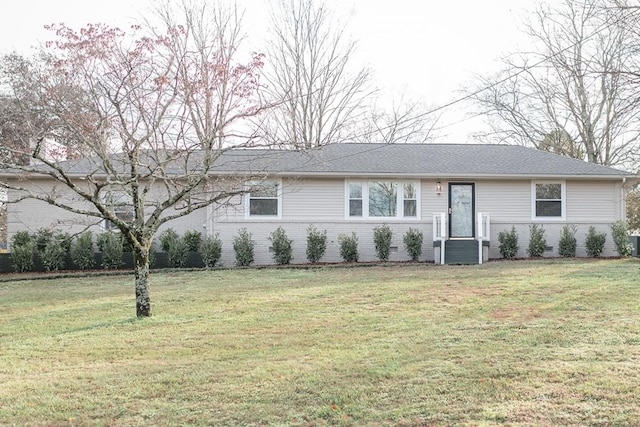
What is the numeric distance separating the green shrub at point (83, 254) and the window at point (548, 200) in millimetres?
12952

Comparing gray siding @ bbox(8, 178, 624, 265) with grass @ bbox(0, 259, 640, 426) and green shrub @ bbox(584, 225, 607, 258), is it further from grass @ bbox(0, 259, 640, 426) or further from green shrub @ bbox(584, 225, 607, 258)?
grass @ bbox(0, 259, 640, 426)

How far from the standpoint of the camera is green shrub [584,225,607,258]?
1652 centimetres

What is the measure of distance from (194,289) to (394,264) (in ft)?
20.2

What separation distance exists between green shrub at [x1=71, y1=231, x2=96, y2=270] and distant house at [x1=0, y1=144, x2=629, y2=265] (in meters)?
1.00

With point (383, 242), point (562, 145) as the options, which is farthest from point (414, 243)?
point (562, 145)

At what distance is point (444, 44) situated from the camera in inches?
762

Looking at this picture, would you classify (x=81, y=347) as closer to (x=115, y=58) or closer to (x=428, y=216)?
(x=115, y=58)

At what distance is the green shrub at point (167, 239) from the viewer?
16156 mm

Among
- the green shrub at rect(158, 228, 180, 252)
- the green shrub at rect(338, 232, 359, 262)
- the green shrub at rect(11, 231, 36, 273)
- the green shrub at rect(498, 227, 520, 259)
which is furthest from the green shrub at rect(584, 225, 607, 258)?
the green shrub at rect(11, 231, 36, 273)

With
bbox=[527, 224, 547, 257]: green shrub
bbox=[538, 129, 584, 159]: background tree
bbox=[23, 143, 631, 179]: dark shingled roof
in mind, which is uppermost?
bbox=[538, 129, 584, 159]: background tree

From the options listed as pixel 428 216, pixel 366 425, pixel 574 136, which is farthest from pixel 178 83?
pixel 574 136

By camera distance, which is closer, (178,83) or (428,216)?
(178,83)

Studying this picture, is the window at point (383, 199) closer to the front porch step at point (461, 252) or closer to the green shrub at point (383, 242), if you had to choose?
the green shrub at point (383, 242)

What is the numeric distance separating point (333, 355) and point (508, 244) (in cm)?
1168
